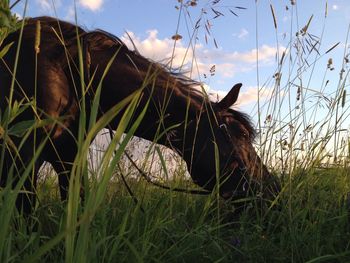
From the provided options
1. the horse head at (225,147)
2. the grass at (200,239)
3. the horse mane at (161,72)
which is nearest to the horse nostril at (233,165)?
the horse head at (225,147)

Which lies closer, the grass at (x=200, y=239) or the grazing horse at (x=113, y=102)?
the grass at (x=200, y=239)

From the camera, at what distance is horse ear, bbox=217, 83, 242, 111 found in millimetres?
3092

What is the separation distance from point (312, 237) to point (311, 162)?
2.76 feet

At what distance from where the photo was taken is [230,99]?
3117 millimetres

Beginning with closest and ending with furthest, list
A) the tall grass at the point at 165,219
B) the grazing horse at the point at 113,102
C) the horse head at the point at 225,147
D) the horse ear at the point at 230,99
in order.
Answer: the tall grass at the point at 165,219 → the grazing horse at the point at 113,102 → the horse head at the point at 225,147 → the horse ear at the point at 230,99

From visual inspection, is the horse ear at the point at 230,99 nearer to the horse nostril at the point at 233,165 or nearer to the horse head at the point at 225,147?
the horse head at the point at 225,147

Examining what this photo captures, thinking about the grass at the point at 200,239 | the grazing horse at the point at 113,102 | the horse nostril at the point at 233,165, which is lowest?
the grass at the point at 200,239

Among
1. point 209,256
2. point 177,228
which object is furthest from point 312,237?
point 177,228

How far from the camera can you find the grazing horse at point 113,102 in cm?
280

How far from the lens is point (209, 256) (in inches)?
67.8

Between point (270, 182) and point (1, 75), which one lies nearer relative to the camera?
point (270, 182)

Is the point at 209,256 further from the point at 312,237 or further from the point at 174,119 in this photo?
the point at 174,119

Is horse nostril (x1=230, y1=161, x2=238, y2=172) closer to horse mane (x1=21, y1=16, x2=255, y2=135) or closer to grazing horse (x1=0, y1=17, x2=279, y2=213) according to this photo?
grazing horse (x1=0, y1=17, x2=279, y2=213)

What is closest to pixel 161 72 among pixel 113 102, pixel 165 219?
pixel 113 102
